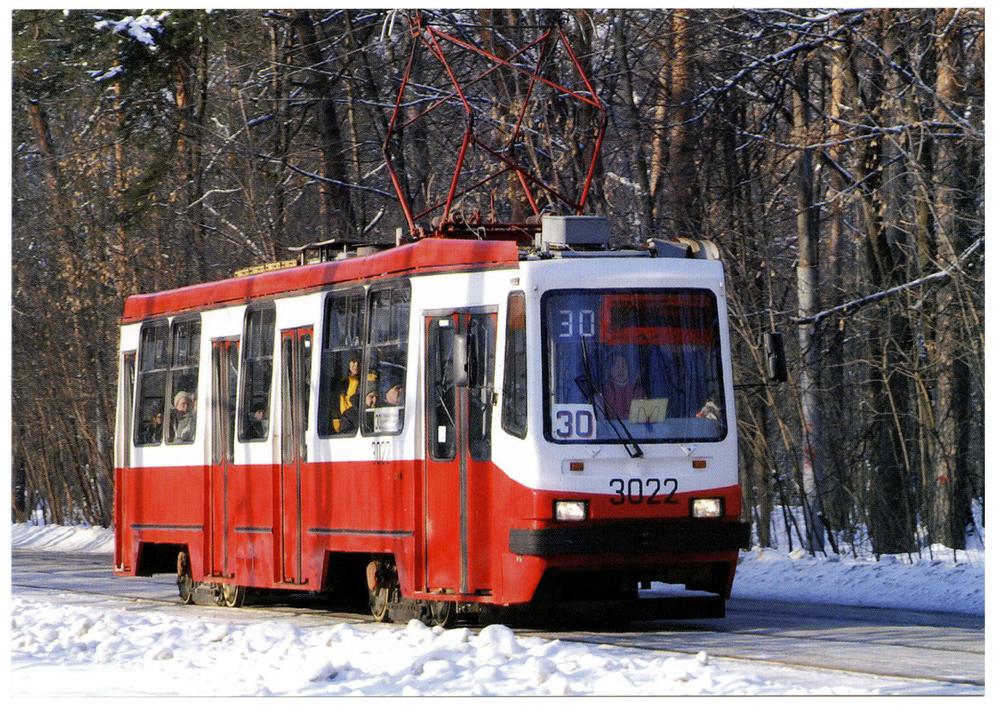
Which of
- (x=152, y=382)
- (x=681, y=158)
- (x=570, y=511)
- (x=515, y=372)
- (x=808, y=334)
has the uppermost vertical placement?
(x=681, y=158)

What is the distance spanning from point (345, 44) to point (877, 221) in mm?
9300

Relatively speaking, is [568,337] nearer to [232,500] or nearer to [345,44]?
[232,500]

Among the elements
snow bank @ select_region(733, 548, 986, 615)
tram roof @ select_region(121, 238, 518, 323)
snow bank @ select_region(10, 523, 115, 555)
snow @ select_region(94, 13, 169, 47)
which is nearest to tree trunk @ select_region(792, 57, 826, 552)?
snow bank @ select_region(733, 548, 986, 615)

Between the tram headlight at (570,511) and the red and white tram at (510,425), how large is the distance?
0.5 inches

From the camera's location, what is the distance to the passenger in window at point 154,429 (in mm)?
21078

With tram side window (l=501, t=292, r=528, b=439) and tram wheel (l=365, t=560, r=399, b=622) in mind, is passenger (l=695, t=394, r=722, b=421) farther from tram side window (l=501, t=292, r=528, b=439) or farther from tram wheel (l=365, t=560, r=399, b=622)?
tram wheel (l=365, t=560, r=399, b=622)

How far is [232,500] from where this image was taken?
62.4 ft

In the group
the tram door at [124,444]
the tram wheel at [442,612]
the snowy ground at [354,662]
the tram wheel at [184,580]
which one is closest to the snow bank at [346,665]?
the snowy ground at [354,662]

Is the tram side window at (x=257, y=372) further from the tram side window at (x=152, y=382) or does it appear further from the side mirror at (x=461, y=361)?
the side mirror at (x=461, y=361)

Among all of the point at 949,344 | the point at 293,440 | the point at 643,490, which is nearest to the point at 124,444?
the point at 293,440

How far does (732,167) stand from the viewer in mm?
25594

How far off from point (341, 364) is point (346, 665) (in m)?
5.50

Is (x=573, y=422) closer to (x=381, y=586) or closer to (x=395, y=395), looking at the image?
(x=395, y=395)

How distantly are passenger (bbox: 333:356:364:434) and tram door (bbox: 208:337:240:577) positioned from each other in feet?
7.74
